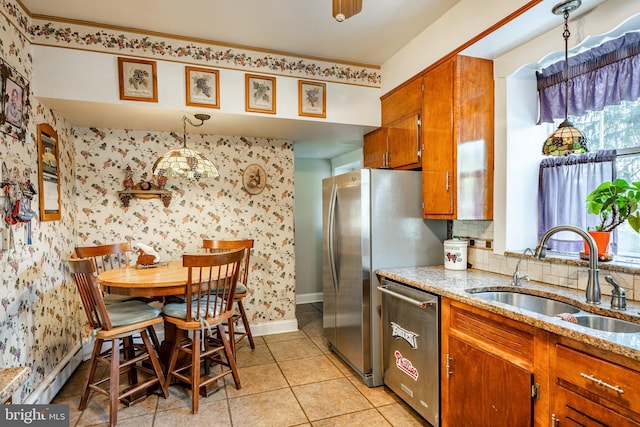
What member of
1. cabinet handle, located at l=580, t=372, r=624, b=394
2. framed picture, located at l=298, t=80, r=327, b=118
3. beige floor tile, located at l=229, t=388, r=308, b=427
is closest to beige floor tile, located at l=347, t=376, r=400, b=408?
beige floor tile, located at l=229, t=388, r=308, b=427

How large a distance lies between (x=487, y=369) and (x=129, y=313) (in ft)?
7.29

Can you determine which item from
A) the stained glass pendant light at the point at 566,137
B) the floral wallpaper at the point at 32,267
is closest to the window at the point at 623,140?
the stained glass pendant light at the point at 566,137

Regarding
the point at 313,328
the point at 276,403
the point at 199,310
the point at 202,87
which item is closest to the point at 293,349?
the point at 313,328

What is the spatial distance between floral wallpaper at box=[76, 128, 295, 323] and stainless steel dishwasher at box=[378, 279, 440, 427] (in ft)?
5.23

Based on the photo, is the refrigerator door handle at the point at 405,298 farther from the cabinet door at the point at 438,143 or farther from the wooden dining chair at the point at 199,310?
the wooden dining chair at the point at 199,310

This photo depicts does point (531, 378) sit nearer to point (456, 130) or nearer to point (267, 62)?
point (456, 130)

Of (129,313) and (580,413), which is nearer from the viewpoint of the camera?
(580,413)

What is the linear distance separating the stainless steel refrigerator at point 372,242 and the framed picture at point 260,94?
0.85 m

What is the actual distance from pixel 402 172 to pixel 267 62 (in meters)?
1.43

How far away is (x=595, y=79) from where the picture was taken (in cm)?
194

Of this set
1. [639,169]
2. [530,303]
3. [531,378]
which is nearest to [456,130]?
[639,169]

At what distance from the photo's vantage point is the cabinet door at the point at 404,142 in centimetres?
265

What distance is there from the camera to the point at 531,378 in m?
1.43

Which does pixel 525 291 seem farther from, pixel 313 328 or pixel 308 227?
pixel 308 227
